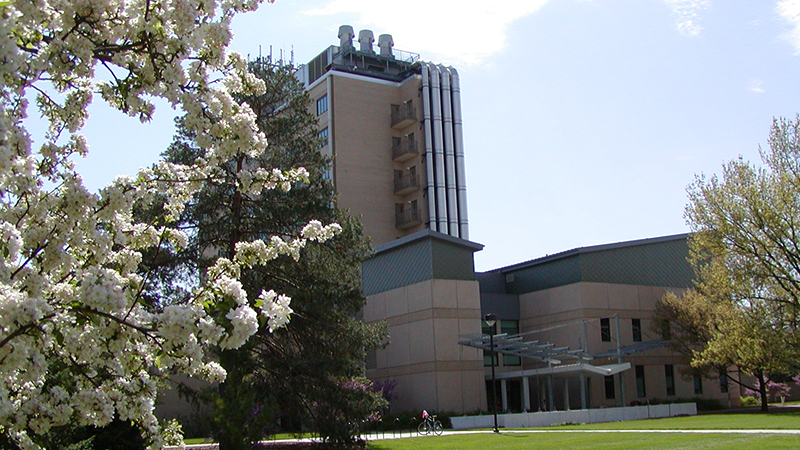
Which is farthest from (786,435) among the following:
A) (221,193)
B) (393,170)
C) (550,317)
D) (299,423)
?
(393,170)

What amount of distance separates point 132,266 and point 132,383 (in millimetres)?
1309

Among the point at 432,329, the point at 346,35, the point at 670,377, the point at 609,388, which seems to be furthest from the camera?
the point at 346,35

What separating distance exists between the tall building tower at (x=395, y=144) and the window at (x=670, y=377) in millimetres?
21334

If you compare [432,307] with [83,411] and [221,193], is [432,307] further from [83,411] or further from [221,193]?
[83,411]

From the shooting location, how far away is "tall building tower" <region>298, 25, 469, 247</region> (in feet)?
212

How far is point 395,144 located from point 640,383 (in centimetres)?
2933

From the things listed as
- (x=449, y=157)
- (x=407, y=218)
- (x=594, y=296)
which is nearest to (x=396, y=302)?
(x=594, y=296)

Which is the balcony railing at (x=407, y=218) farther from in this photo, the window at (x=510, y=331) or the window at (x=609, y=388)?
Result: the window at (x=609, y=388)

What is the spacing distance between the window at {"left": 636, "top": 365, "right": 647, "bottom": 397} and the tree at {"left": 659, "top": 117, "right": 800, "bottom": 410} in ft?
48.8

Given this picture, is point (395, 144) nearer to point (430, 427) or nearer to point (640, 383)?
point (640, 383)

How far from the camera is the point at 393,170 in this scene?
223 ft

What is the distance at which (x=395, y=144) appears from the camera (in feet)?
224

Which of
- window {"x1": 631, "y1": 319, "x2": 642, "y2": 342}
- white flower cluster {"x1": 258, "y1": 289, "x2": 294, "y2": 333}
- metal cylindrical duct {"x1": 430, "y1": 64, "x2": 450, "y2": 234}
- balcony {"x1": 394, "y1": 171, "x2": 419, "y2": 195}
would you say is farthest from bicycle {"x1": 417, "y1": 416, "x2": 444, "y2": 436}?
balcony {"x1": 394, "y1": 171, "x2": 419, "y2": 195}

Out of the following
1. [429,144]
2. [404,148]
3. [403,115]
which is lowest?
[404,148]
